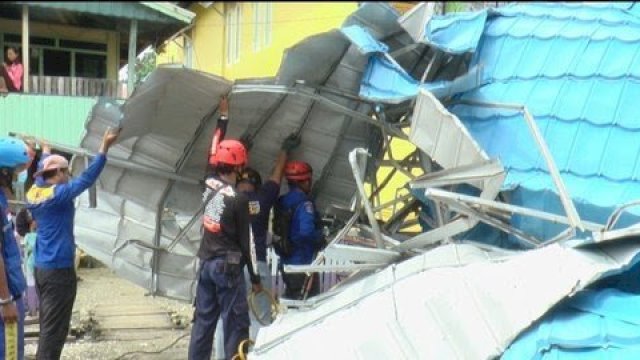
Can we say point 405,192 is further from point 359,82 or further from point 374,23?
point 374,23

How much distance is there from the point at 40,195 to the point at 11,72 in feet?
4.09

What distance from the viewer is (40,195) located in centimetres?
559

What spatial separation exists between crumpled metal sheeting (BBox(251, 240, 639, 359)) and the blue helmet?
2150 mm

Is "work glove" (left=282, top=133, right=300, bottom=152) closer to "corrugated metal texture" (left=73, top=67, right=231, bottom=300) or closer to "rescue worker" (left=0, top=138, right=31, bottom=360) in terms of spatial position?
"corrugated metal texture" (left=73, top=67, right=231, bottom=300)

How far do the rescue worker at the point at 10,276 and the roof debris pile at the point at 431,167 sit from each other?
1.12m

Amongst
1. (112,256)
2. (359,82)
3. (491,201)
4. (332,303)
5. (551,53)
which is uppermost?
(551,53)

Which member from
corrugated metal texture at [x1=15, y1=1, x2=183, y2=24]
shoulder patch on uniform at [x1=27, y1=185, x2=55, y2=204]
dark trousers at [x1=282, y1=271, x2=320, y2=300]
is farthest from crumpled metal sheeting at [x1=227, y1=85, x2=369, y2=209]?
corrugated metal texture at [x1=15, y1=1, x2=183, y2=24]

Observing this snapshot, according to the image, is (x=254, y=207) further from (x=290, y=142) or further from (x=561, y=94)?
(x=561, y=94)

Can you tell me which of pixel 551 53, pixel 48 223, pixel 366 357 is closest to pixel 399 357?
pixel 366 357

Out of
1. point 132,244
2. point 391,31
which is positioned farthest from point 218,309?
point 391,31

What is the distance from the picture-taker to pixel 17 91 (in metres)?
5.94

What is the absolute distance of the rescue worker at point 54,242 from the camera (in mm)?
5562

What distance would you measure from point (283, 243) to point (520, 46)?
2.77 meters

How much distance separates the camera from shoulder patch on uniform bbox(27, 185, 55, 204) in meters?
5.55
